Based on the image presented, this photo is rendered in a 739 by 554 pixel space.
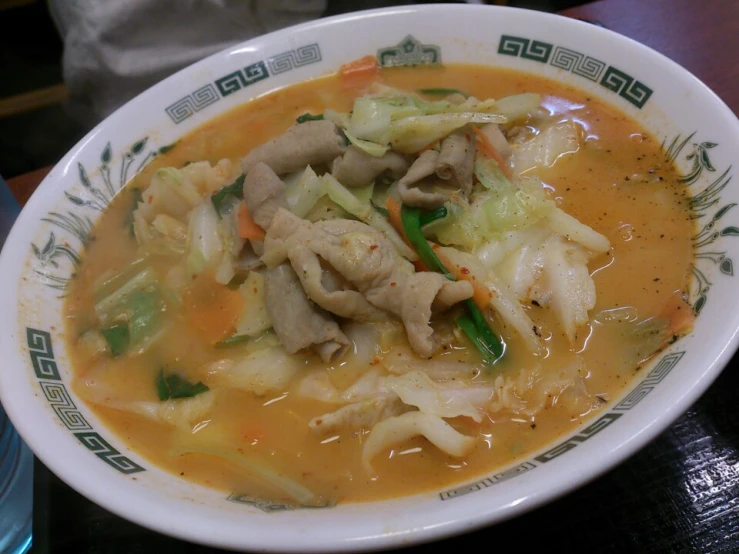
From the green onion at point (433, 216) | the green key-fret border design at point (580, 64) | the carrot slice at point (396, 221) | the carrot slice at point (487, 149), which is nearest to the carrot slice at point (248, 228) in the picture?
the carrot slice at point (396, 221)

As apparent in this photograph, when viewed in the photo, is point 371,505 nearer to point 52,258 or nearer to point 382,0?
point 52,258

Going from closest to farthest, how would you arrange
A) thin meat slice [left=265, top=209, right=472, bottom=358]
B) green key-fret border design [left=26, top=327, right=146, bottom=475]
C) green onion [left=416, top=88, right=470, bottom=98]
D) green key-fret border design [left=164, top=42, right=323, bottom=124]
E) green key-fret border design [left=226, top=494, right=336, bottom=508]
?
1. green key-fret border design [left=226, top=494, right=336, bottom=508]
2. green key-fret border design [left=26, top=327, right=146, bottom=475]
3. thin meat slice [left=265, top=209, right=472, bottom=358]
4. green onion [left=416, top=88, right=470, bottom=98]
5. green key-fret border design [left=164, top=42, right=323, bottom=124]

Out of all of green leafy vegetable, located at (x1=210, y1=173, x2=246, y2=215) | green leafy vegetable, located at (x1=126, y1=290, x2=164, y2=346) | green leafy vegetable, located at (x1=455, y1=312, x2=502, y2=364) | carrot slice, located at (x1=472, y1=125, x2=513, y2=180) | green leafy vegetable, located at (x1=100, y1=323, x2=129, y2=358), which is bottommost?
green leafy vegetable, located at (x1=100, y1=323, x2=129, y2=358)

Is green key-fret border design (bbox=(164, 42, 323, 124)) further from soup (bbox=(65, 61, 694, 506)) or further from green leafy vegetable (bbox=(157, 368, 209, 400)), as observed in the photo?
green leafy vegetable (bbox=(157, 368, 209, 400))

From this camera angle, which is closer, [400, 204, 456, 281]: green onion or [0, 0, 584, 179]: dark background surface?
[400, 204, 456, 281]: green onion

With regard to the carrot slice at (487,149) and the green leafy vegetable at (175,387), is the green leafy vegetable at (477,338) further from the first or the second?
the green leafy vegetable at (175,387)

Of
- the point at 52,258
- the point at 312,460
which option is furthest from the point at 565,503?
the point at 52,258

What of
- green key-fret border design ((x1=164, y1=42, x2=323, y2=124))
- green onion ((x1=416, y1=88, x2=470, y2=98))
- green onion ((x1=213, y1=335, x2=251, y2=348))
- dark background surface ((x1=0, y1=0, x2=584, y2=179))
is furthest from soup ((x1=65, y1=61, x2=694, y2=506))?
dark background surface ((x1=0, y1=0, x2=584, y2=179))

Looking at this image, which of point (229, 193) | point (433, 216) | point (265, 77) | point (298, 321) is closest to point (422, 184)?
point (433, 216)
